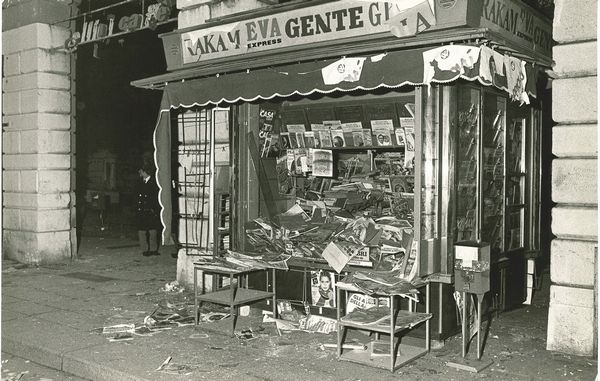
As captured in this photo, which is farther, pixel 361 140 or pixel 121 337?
pixel 361 140

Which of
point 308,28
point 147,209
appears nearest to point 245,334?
point 308,28

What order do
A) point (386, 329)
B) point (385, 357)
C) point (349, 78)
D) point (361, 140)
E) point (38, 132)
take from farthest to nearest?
point (38, 132), point (361, 140), point (349, 78), point (385, 357), point (386, 329)

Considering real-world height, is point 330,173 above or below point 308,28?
below

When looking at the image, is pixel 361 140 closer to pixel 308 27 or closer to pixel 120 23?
pixel 308 27

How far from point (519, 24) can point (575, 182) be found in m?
2.29

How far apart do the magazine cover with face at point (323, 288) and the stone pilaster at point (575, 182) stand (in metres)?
2.48

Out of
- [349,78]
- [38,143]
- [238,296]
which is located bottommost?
[238,296]

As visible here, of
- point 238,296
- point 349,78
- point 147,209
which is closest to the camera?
point 349,78

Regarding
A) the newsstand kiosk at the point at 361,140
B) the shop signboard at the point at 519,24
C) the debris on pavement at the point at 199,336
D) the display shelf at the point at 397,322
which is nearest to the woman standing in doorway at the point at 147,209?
the newsstand kiosk at the point at 361,140

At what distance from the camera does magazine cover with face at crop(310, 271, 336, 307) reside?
→ 721 cm

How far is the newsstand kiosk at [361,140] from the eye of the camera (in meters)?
6.28

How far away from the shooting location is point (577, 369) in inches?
220

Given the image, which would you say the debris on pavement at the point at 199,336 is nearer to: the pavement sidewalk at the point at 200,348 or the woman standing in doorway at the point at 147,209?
the pavement sidewalk at the point at 200,348

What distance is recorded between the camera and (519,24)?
7.18 meters
